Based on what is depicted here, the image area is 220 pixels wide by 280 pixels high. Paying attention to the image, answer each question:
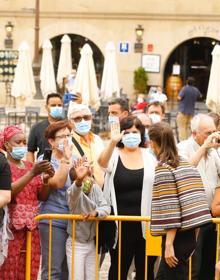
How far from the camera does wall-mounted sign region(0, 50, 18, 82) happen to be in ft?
122

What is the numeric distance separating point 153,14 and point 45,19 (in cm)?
511

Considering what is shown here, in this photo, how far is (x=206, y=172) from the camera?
816cm

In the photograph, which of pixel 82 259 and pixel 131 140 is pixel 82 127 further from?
pixel 82 259

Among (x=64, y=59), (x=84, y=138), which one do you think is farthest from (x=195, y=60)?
(x=84, y=138)

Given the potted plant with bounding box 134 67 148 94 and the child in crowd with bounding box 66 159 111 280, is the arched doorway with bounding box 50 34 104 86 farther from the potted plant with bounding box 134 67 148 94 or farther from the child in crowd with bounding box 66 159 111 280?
the child in crowd with bounding box 66 159 111 280

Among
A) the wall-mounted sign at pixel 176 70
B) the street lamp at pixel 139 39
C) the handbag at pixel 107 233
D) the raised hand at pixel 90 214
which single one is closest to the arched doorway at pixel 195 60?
the wall-mounted sign at pixel 176 70

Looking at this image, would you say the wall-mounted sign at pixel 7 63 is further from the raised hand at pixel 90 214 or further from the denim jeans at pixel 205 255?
the raised hand at pixel 90 214

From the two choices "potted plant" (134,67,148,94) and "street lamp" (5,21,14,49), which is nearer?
"potted plant" (134,67,148,94)

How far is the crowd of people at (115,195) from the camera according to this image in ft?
22.5

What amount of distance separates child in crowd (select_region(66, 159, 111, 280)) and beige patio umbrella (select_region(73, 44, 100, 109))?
52.6ft

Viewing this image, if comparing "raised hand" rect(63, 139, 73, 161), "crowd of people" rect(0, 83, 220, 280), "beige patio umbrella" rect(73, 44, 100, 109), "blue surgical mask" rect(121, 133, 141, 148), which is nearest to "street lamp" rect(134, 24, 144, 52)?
"beige patio umbrella" rect(73, 44, 100, 109)

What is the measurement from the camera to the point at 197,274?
7.95m

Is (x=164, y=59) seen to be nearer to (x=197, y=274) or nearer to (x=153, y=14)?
(x=153, y=14)

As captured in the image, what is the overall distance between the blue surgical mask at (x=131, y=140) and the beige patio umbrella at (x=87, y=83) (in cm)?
1566
